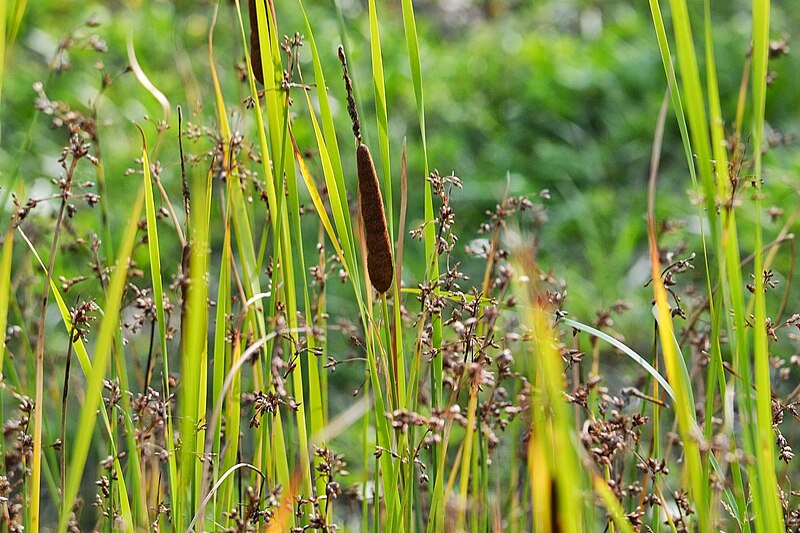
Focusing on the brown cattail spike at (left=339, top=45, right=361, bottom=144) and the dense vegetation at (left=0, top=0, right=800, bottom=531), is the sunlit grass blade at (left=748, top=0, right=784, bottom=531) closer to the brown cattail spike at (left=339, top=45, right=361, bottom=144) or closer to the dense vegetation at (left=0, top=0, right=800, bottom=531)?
the dense vegetation at (left=0, top=0, right=800, bottom=531)

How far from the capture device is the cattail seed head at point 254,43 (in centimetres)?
111

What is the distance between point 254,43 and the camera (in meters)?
1.13

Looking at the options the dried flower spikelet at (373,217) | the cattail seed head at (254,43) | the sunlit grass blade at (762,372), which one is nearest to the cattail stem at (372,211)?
the dried flower spikelet at (373,217)

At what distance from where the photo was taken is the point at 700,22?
4285 millimetres

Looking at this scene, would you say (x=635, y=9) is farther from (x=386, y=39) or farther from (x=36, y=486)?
(x=36, y=486)

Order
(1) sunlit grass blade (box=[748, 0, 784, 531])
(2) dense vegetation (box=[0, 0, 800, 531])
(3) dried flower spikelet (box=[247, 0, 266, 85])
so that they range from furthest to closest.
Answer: (3) dried flower spikelet (box=[247, 0, 266, 85]) → (2) dense vegetation (box=[0, 0, 800, 531]) → (1) sunlit grass blade (box=[748, 0, 784, 531])

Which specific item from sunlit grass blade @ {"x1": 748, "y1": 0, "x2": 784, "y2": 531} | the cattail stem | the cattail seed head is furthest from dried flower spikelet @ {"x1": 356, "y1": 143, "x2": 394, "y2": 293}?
sunlit grass blade @ {"x1": 748, "y1": 0, "x2": 784, "y2": 531}

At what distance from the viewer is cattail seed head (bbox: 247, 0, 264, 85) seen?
1.11 metres

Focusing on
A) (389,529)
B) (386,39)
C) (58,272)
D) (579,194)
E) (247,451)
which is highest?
(386,39)

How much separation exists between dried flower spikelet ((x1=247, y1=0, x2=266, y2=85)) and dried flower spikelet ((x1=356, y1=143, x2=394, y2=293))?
0.22 metres

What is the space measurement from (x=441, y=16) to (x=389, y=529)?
447cm

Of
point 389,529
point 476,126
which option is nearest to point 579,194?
point 476,126

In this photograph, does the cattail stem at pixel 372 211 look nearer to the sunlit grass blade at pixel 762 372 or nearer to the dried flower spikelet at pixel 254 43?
the dried flower spikelet at pixel 254 43

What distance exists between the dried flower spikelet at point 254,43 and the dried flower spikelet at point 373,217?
0.22 metres
